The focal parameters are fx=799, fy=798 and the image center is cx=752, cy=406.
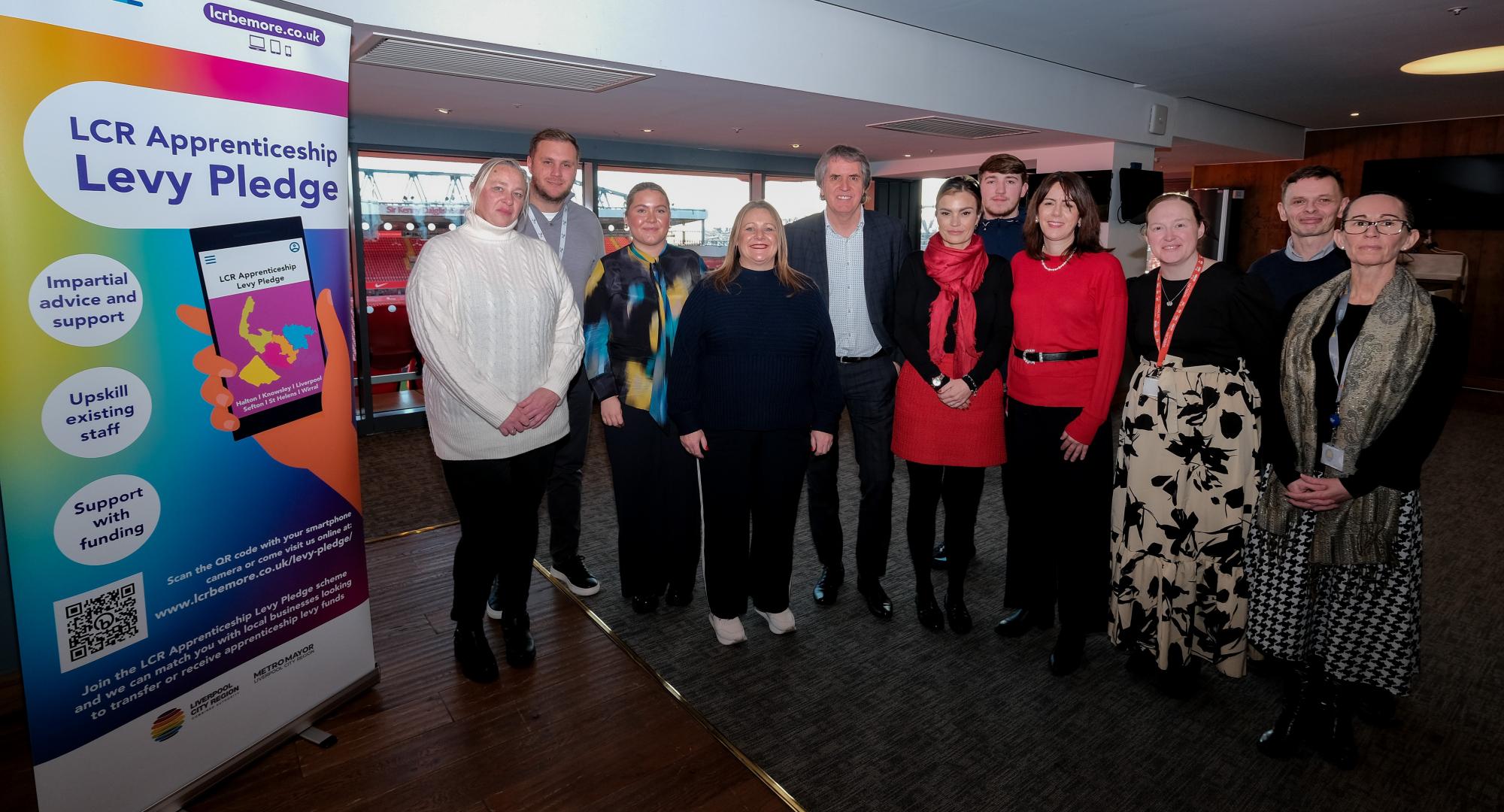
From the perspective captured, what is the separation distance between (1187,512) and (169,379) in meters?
2.75

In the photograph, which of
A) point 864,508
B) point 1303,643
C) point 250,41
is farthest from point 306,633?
point 1303,643

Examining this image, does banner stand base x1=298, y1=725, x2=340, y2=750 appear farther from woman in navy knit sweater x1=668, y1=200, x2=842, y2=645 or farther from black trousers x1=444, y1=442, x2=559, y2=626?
woman in navy knit sweater x1=668, y1=200, x2=842, y2=645

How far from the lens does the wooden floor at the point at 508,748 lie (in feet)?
6.83

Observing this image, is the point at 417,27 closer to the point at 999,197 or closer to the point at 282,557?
the point at 282,557

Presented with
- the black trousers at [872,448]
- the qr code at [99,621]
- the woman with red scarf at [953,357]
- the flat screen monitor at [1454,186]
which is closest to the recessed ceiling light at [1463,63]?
the flat screen monitor at [1454,186]

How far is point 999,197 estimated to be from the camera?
326 centimetres

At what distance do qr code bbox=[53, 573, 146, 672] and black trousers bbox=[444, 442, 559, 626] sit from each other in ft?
2.74

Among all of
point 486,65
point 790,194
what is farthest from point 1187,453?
point 790,194

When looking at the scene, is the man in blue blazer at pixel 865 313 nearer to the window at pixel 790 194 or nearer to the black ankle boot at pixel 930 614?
the black ankle boot at pixel 930 614

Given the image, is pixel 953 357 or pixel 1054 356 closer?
pixel 1054 356

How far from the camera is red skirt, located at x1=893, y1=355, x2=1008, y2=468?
275 centimetres

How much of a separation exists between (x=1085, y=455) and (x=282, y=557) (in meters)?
2.42

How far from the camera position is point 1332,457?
83.7 inches

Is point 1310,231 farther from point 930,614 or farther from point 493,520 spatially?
point 493,520
